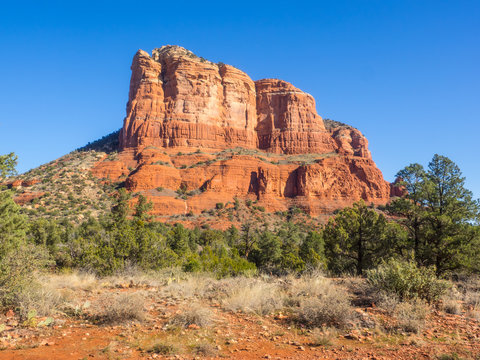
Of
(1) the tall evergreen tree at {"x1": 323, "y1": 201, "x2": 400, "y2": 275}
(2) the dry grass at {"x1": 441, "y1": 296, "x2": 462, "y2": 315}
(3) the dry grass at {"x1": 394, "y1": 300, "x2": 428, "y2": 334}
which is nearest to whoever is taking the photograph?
(3) the dry grass at {"x1": 394, "y1": 300, "x2": 428, "y2": 334}

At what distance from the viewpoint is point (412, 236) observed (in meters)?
14.4

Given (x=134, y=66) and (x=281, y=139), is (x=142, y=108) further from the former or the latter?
(x=281, y=139)

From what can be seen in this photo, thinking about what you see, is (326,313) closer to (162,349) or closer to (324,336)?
(324,336)

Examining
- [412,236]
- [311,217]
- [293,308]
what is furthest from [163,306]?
[311,217]

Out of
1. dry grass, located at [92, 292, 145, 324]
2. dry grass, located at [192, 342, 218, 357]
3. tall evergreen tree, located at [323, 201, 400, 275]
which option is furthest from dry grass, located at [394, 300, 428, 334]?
tall evergreen tree, located at [323, 201, 400, 275]

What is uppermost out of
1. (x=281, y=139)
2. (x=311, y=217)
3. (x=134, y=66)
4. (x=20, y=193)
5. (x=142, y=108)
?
(x=134, y=66)

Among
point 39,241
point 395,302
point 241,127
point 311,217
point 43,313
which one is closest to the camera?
point 43,313

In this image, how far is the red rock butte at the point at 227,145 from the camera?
6944 centimetres

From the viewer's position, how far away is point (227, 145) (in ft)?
284

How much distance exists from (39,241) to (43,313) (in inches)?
762

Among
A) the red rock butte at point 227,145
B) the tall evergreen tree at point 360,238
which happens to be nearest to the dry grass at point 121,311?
the tall evergreen tree at point 360,238

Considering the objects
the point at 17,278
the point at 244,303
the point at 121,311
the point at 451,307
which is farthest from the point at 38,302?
the point at 451,307

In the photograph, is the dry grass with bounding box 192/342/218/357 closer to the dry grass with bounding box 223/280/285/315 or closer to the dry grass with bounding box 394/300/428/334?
the dry grass with bounding box 223/280/285/315

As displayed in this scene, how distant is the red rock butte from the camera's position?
69438 mm
